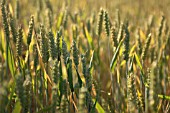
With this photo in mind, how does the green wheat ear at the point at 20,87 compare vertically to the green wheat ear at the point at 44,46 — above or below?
below

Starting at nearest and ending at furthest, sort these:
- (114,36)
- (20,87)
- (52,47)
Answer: (20,87), (52,47), (114,36)

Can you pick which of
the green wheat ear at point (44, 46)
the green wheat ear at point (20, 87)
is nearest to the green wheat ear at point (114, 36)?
the green wheat ear at point (44, 46)

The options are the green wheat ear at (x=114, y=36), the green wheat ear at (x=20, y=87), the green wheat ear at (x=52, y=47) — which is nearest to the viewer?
the green wheat ear at (x=20, y=87)

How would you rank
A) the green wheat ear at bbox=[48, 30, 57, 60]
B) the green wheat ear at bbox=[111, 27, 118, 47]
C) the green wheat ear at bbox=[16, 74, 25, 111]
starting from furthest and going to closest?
1. the green wheat ear at bbox=[111, 27, 118, 47]
2. the green wheat ear at bbox=[48, 30, 57, 60]
3. the green wheat ear at bbox=[16, 74, 25, 111]

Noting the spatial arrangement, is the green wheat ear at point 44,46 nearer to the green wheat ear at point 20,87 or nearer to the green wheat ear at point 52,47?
the green wheat ear at point 52,47

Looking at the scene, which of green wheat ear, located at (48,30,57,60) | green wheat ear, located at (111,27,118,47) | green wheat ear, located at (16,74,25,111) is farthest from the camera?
green wheat ear, located at (111,27,118,47)

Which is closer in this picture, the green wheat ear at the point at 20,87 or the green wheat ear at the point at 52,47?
the green wheat ear at the point at 20,87

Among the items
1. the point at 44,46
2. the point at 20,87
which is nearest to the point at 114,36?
the point at 44,46

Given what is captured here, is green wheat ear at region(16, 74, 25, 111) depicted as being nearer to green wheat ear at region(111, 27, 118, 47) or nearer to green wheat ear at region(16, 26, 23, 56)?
green wheat ear at region(16, 26, 23, 56)

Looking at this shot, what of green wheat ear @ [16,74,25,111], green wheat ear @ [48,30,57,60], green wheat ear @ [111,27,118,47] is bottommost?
green wheat ear @ [16,74,25,111]

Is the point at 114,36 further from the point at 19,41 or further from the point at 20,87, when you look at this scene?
the point at 20,87

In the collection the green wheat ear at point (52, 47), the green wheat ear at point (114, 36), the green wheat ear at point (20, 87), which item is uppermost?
the green wheat ear at point (114, 36)

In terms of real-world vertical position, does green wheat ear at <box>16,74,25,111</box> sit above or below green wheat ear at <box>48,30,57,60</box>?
below

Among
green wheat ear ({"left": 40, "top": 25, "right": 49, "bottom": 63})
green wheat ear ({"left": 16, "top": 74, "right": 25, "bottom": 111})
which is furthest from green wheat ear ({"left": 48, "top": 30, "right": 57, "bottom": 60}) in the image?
green wheat ear ({"left": 16, "top": 74, "right": 25, "bottom": 111})
